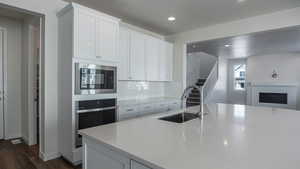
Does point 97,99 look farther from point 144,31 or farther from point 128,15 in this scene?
point 144,31

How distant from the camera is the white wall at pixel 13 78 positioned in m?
3.61

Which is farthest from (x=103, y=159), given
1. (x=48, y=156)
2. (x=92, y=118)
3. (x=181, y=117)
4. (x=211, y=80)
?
(x=211, y=80)

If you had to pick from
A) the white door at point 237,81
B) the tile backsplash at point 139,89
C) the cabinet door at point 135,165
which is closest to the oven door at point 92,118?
the tile backsplash at point 139,89

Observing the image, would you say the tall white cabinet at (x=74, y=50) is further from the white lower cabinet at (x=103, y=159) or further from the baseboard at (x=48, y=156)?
the white lower cabinet at (x=103, y=159)

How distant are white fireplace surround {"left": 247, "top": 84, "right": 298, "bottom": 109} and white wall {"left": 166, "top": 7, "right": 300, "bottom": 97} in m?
5.67

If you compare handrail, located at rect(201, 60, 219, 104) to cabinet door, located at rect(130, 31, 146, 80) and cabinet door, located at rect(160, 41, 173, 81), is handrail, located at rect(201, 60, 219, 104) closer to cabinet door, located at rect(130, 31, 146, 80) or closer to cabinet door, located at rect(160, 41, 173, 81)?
cabinet door, located at rect(160, 41, 173, 81)

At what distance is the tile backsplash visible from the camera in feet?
12.7

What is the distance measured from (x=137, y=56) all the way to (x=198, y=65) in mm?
5918

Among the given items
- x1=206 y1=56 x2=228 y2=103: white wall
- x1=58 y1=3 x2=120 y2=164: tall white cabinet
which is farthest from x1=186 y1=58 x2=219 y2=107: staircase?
x1=58 y1=3 x2=120 y2=164: tall white cabinet

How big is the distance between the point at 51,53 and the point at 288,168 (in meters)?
3.16

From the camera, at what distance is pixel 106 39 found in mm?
2848

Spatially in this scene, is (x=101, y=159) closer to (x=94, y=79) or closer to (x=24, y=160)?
(x=94, y=79)

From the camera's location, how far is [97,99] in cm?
269

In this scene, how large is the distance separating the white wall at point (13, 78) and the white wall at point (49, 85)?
1564mm
